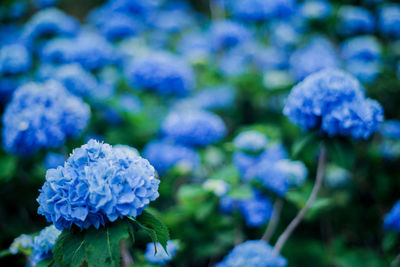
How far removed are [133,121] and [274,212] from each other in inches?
76.7

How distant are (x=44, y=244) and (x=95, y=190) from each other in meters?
0.54

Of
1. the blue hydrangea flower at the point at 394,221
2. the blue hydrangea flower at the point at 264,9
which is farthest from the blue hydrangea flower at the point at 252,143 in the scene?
the blue hydrangea flower at the point at 264,9

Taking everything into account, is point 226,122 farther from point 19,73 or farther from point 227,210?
point 19,73

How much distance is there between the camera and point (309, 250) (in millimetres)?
3047

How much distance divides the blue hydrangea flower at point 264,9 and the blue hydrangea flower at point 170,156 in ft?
6.12

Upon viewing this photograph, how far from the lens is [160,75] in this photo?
3.73 m

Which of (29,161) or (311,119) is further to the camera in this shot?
(29,161)

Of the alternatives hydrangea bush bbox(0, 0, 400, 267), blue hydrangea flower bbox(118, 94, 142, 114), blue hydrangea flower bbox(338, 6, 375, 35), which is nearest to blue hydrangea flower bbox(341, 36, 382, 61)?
hydrangea bush bbox(0, 0, 400, 267)

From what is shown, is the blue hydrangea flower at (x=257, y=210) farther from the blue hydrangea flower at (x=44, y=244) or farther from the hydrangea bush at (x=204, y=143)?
the blue hydrangea flower at (x=44, y=244)

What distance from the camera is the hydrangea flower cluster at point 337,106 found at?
179 centimetres

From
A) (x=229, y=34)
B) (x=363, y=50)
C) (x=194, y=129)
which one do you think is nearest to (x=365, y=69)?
(x=363, y=50)

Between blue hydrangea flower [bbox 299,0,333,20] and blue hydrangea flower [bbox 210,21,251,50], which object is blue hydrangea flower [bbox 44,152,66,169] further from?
blue hydrangea flower [bbox 299,0,333,20]

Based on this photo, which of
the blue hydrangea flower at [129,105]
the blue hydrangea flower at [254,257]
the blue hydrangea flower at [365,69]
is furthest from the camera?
the blue hydrangea flower at [129,105]

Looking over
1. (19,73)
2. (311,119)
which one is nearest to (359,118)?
(311,119)
